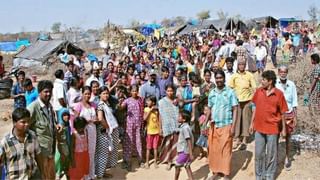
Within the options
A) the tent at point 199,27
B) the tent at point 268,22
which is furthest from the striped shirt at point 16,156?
the tent at point 268,22

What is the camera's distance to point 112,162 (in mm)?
7523

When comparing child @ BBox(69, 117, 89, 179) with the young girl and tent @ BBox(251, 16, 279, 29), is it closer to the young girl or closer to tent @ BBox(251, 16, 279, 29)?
the young girl

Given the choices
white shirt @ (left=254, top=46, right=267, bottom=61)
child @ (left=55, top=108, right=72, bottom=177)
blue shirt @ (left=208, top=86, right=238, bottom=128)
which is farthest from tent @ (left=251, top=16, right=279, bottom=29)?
child @ (left=55, top=108, right=72, bottom=177)

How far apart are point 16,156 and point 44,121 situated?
1.16 meters

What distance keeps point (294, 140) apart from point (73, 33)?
33.1m

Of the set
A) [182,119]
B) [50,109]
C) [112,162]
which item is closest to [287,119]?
[182,119]

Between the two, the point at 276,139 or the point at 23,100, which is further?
the point at 23,100

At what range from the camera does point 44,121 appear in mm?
5270

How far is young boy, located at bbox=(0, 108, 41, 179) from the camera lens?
4.12m

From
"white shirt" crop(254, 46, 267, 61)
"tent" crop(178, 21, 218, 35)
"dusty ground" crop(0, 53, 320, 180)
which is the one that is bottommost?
"dusty ground" crop(0, 53, 320, 180)

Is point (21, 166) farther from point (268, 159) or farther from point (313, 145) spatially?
point (313, 145)

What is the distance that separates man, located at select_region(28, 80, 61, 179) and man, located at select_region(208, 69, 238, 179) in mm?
2446

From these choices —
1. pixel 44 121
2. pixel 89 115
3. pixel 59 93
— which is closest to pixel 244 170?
pixel 89 115

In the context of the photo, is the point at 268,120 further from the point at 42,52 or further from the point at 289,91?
the point at 42,52
